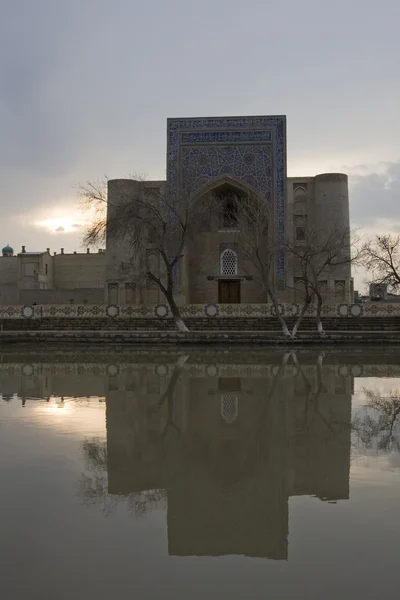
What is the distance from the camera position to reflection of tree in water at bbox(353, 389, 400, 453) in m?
4.70

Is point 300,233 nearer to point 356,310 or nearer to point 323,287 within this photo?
point 323,287

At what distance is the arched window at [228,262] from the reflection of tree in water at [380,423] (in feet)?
47.7

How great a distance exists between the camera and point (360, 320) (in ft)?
59.3

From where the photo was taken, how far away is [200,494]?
3.47 metres

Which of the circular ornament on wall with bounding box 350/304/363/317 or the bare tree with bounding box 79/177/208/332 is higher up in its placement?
the bare tree with bounding box 79/177/208/332

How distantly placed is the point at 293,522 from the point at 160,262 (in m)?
18.1

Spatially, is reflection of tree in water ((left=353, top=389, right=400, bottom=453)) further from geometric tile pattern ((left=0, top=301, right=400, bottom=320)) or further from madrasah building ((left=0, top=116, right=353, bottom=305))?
madrasah building ((left=0, top=116, right=353, bottom=305))

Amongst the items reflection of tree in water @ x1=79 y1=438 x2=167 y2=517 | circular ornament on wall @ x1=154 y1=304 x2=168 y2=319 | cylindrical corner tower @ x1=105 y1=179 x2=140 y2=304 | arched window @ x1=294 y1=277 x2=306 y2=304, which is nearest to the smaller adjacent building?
cylindrical corner tower @ x1=105 y1=179 x2=140 y2=304

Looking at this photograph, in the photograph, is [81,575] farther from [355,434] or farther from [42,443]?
→ [355,434]

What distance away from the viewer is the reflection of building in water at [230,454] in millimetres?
3008

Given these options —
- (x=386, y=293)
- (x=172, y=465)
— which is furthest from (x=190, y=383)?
(x=386, y=293)

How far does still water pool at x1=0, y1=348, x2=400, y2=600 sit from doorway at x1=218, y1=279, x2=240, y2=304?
45.5 ft

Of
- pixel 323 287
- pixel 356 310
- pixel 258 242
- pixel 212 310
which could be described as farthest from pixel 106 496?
pixel 323 287

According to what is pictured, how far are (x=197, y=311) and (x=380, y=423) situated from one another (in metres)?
13.2
